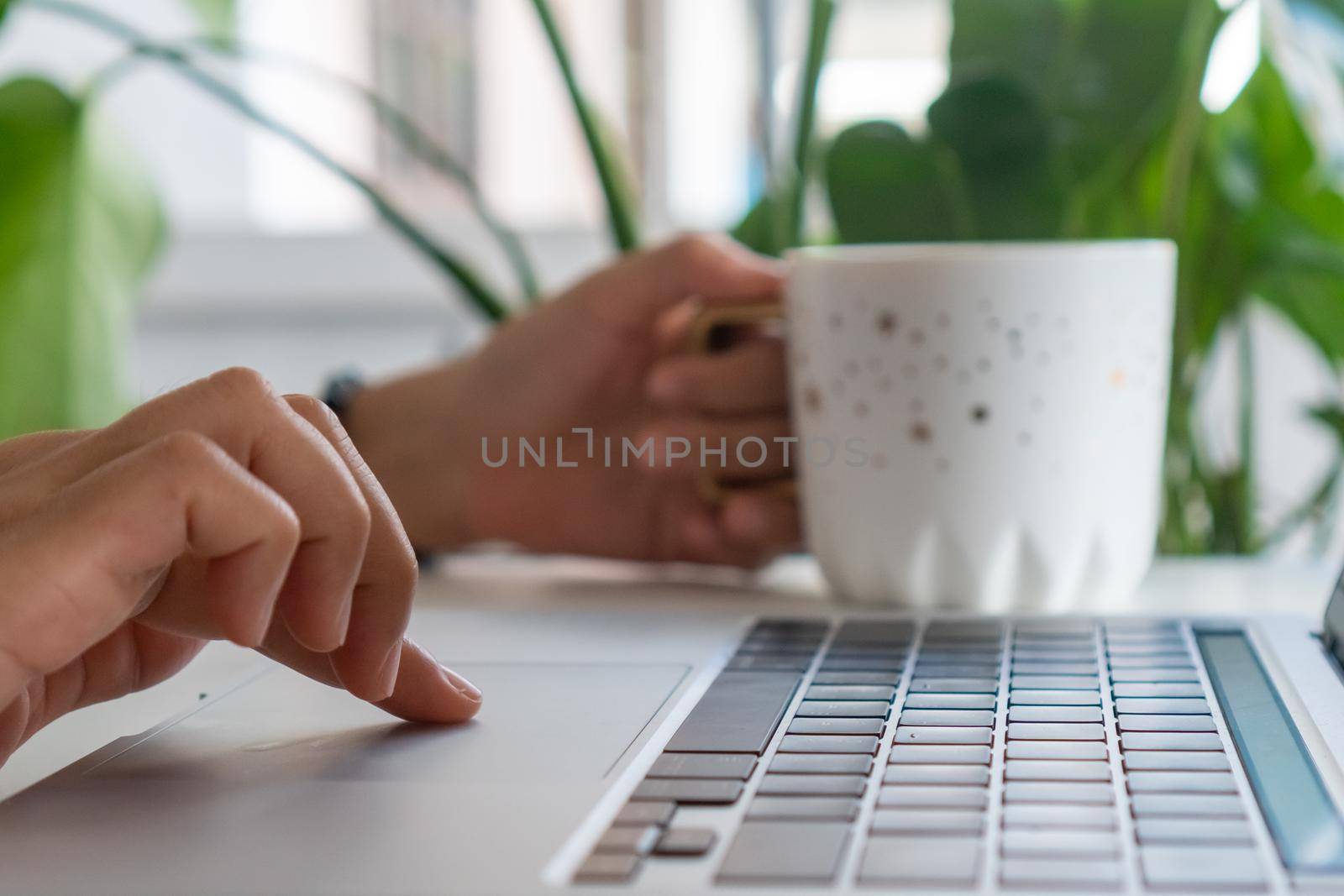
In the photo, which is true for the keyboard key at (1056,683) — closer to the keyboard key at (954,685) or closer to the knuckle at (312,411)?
the keyboard key at (954,685)

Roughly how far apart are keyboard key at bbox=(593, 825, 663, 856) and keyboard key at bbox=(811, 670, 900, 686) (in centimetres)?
9

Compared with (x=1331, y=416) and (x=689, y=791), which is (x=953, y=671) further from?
(x=1331, y=416)

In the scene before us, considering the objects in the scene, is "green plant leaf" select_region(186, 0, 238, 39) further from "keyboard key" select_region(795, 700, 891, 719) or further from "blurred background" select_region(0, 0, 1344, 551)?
"keyboard key" select_region(795, 700, 891, 719)

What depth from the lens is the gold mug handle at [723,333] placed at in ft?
1.27

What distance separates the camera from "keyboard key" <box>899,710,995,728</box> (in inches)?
8.5

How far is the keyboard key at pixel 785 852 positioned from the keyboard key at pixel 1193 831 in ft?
0.12

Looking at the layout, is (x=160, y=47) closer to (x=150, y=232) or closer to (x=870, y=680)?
(x=150, y=232)

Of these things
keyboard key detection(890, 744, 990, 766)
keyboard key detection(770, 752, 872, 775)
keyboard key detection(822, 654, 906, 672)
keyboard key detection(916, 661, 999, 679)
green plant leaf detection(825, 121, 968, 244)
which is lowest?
keyboard key detection(822, 654, 906, 672)

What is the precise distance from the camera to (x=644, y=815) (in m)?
A: 0.17

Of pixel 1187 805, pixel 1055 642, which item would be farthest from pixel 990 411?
pixel 1187 805

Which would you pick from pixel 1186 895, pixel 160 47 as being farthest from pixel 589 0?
pixel 1186 895

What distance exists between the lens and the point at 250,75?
0.99 metres

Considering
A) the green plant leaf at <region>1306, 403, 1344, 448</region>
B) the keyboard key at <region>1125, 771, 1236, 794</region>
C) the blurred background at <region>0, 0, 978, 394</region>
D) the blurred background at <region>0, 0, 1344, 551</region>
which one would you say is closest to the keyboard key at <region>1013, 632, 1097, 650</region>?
the keyboard key at <region>1125, 771, 1236, 794</region>

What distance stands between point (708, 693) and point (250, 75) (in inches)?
34.1
